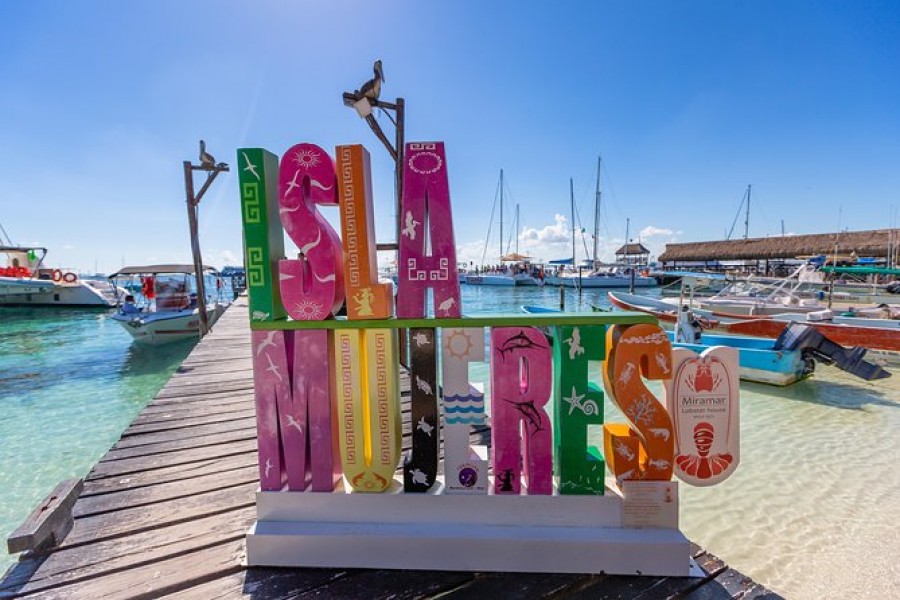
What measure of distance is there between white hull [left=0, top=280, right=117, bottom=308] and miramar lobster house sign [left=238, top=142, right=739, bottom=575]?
38.2m

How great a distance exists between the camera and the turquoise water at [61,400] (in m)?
5.44

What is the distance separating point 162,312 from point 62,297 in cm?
2446

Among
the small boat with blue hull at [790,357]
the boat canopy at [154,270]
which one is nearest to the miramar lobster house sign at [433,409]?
the small boat with blue hull at [790,357]

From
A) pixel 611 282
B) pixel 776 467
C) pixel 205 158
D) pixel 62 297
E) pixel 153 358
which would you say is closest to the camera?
pixel 776 467

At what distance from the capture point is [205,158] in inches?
418

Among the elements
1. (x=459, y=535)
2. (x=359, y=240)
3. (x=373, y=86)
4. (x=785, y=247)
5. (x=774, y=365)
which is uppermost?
(x=373, y=86)

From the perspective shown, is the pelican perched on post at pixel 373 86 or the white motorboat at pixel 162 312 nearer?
the pelican perched on post at pixel 373 86

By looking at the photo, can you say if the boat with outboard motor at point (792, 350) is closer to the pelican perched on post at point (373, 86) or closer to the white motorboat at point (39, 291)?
the pelican perched on post at point (373, 86)

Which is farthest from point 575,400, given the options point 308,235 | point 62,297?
point 62,297

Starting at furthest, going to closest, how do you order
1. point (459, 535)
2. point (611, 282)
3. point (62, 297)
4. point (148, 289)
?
point (611, 282), point (62, 297), point (148, 289), point (459, 535)

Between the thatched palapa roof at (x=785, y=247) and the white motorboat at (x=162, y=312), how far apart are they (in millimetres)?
46364

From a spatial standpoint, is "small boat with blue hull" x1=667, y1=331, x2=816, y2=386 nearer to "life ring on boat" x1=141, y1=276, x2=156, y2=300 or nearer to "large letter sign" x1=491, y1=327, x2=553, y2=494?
"large letter sign" x1=491, y1=327, x2=553, y2=494

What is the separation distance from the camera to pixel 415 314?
1.92 meters

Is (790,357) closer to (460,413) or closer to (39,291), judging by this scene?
(460,413)
